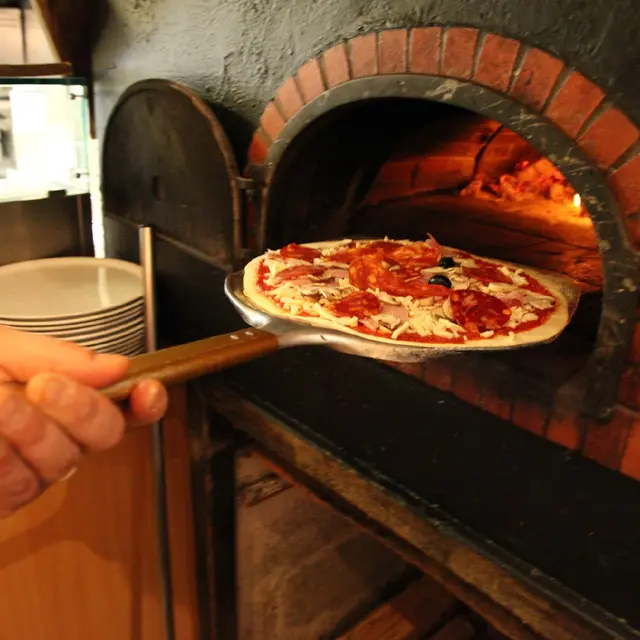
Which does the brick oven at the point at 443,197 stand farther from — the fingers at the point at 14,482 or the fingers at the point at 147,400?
the fingers at the point at 14,482

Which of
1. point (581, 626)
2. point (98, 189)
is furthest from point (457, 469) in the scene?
point (98, 189)

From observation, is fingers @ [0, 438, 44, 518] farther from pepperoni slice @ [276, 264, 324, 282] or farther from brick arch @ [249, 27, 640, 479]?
brick arch @ [249, 27, 640, 479]

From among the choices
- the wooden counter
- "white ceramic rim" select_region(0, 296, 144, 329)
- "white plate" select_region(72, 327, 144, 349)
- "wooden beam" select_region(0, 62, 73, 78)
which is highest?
"wooden beam" select_region(0, 62, 73, 78)

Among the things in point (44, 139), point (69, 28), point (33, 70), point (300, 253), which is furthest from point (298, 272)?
point (69, 28)

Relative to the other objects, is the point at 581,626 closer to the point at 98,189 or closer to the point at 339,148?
the point at 339,148

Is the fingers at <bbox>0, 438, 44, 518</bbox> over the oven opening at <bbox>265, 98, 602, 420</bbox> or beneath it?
beneath

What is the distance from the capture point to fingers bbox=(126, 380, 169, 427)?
29.3 inches

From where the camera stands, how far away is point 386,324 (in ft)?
3.37

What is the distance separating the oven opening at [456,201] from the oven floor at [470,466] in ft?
0.34

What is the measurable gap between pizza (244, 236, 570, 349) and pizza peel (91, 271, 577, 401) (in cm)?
2

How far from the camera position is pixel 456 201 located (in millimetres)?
1961

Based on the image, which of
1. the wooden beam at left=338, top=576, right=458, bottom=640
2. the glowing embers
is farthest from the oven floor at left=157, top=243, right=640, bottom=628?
the wooden beam at left=338, top=576, right=458, bottom=640

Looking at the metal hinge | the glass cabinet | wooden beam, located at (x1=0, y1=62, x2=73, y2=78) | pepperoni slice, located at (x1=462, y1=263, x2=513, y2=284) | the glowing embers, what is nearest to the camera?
pepperoni slice, located at (x1=462, y1=263, x2=513, y2=284)

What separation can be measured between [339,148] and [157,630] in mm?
1606
